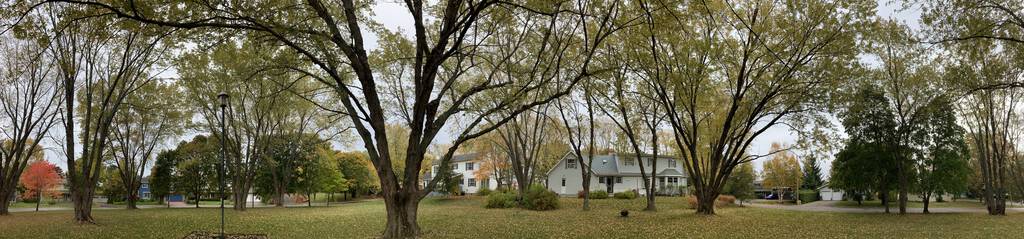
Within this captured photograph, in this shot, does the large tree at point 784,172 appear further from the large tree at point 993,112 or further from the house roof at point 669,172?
the large tree at point 993,112

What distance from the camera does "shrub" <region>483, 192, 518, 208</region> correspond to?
3322cm

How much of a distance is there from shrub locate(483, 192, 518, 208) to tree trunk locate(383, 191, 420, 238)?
796 inches

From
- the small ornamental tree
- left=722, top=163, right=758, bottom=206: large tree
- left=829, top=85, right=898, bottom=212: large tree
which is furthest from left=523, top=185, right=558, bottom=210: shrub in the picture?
the small ornamental tree

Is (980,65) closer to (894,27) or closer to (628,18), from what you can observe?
(894,27)

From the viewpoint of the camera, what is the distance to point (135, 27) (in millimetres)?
9547

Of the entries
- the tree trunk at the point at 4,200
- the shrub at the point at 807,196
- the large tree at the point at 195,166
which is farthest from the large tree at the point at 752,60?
the large tree at the point at 195,166

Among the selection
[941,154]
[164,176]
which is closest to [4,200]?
[164,176]

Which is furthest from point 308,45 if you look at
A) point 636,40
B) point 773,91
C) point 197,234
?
point 773,91

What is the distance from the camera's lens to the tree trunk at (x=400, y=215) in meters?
12.7

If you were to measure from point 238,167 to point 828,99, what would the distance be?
102 ft

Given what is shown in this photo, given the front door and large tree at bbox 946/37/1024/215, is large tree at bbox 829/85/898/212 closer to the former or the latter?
large tree at bbox 946/37/1024/215

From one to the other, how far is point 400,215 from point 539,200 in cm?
1815

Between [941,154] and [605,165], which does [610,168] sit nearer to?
[605,165]

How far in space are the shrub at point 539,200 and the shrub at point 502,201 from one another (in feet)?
6.45
